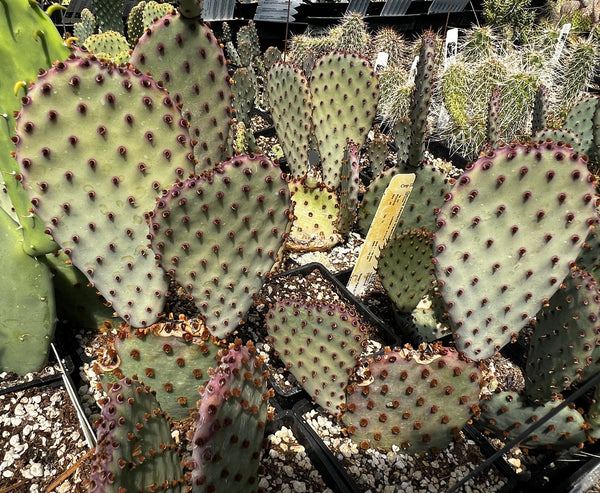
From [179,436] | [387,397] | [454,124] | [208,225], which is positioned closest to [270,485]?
[179,436]

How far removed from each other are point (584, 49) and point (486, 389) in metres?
4.02

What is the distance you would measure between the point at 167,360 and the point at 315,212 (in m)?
1.35

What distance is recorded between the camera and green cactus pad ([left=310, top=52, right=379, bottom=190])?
2369 millimetres

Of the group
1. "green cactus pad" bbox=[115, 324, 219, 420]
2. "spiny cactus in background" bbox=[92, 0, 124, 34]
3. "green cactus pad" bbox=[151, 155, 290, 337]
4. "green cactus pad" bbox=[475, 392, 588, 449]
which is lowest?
"green cactus pad" bbox=[475, 392, 588, 449]

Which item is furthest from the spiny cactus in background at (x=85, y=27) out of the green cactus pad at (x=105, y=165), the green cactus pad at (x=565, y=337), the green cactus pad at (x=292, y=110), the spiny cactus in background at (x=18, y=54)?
the green cactus pad at (x=565, y=337)

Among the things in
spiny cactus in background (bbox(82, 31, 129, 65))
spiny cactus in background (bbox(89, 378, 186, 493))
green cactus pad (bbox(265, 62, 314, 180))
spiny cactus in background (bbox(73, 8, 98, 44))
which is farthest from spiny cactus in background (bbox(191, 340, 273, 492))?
spiny cactus in background (bbox(73, 8, 98, 44))

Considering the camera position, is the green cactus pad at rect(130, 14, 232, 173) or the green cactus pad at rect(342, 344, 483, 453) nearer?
the green cactus pad at rect(342, 344, 483, 453)

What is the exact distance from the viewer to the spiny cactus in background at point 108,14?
441 cm

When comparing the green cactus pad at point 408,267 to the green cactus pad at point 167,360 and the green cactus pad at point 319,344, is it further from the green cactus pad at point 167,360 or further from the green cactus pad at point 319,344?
the green cactus pad at point 167,360

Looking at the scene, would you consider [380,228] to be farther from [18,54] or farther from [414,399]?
[18,54]

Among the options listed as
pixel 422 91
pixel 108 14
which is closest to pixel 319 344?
pixel 422 91

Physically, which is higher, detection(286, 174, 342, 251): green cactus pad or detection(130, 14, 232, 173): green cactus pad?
detection(130, 14, 232, 173): green cactus pad

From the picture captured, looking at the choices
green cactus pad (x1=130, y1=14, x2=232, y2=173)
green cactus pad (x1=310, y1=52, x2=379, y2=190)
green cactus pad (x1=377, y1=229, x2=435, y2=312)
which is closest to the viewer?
green cactus pad (x1=130, y1=14, x2=232, y2=173)

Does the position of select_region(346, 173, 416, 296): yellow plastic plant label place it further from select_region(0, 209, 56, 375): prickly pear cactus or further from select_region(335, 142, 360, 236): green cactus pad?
select_region(0, 209, 56, 375): prickly pear cactus
